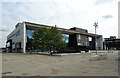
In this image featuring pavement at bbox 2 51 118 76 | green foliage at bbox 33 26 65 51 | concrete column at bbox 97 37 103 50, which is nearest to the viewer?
pavement at bbox 2 51 118 76

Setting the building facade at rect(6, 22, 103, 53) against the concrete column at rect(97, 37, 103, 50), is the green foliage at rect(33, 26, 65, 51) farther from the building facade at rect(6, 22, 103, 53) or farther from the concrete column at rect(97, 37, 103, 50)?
the concrete column at rect(97, 37, 103, 50)

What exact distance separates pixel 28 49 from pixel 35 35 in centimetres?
2059

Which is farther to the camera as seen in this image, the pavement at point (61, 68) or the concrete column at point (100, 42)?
the concrete column at point (100, 42)

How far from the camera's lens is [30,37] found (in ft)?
293

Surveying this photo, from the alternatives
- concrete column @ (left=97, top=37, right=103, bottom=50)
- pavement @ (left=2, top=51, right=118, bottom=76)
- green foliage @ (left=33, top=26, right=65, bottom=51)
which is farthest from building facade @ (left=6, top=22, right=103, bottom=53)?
pavement @ (left=2, top=51, right=118, bottom=76)

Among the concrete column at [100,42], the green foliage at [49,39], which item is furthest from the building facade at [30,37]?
the green foliage at [49,39]

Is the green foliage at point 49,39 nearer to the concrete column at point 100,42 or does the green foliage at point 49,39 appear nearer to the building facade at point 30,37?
the building facade at point 30,37

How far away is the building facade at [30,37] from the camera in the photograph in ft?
275

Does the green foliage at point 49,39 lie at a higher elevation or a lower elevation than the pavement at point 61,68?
higher

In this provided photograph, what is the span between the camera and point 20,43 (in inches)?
3472

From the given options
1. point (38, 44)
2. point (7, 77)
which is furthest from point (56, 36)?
point (7, 77)

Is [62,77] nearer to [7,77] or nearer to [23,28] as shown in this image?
[7,77]

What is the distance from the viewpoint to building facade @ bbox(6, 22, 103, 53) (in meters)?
83.9

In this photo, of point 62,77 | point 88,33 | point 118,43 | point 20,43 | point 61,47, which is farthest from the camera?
point 118,43
